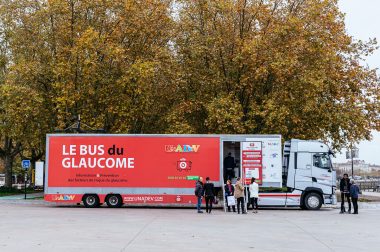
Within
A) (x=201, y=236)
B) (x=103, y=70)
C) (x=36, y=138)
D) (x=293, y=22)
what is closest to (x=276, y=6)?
(x=293, y=22)

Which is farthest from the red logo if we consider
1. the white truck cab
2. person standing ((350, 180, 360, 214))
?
person standing ((350, 180, 360, 214))

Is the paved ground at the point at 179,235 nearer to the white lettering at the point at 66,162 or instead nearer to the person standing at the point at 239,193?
the person standing at the point at 239,193

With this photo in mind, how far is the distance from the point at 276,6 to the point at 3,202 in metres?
20.9

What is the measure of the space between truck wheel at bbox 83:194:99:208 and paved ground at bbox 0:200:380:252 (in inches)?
249

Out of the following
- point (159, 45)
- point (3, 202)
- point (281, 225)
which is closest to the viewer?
point (281, 225)

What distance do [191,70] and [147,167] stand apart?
10.7 metres

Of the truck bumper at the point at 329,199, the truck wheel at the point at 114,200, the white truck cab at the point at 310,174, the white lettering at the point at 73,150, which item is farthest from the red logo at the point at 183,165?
the truck bumper at the point at 329,199

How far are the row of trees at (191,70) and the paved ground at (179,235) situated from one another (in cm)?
1358

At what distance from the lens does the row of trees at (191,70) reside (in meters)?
32.6

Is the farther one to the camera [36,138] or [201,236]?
[36,138]

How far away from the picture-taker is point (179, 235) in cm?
1452

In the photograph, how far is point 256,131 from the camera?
34.1 metres

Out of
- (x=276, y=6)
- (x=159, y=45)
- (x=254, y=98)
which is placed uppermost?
(x=276, y=6)

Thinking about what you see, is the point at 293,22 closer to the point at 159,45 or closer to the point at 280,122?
the point at 280,122
